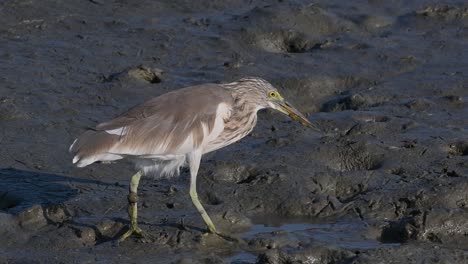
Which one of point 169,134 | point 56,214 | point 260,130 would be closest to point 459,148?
point 260,130

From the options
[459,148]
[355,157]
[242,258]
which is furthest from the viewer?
[459,148]

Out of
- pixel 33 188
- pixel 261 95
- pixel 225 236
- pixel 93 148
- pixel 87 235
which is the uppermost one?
pixel 261 95

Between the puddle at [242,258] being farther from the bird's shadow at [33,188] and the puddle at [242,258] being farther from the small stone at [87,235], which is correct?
the bird's shadow at [33,188]

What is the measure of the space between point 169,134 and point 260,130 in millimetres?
2050

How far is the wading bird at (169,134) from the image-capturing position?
745 centimetres

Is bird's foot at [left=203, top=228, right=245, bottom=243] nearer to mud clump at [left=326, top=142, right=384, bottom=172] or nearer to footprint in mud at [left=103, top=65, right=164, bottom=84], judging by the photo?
mud clump at [left=326, top=142, right=384, bottom=172]

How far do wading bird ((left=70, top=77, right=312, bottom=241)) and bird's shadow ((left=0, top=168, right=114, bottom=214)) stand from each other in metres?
0.81

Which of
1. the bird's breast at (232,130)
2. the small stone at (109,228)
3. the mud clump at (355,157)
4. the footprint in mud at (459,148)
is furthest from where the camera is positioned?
the footprint in mud at (459,148)

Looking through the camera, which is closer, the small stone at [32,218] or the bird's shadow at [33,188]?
the small stone at [32,218]

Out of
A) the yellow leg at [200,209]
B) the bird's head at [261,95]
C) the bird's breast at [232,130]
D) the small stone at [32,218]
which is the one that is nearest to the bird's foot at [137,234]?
the yellow leg at [200,209]

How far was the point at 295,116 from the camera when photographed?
27.5 feet

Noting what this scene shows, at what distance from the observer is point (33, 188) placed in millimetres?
8359

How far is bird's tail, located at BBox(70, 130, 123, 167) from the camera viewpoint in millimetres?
7367

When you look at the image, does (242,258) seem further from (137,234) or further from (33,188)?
(33,188)
